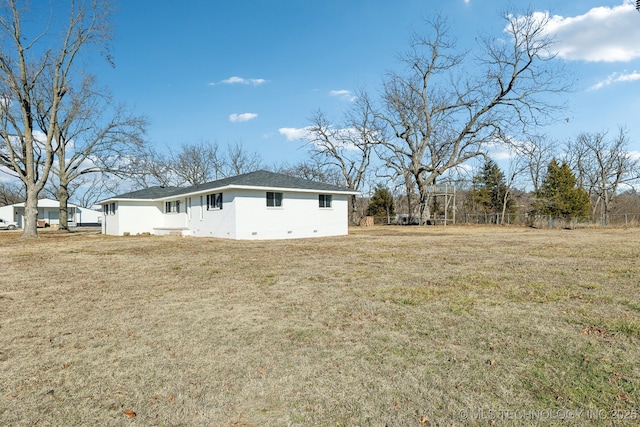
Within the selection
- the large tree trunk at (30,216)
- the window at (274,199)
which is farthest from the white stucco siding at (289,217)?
the large tree trunk at (30,216)

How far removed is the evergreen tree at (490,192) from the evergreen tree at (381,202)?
923 centimetres

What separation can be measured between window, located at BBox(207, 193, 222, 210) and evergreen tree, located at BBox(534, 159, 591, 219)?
26802 millimetres

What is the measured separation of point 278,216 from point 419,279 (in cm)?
1210

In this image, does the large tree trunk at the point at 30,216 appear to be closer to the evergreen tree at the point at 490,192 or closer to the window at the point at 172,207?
the window at the point at 172,207

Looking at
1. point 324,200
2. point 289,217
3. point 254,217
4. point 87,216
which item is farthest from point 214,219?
point 87,216

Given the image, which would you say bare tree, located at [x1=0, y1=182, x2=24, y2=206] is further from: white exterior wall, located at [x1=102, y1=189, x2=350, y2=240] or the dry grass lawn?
the dry grass lawn

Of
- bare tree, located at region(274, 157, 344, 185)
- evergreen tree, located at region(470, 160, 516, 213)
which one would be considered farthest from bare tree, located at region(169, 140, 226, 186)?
evergreen tree, located at region(470, 160, 516, 213)

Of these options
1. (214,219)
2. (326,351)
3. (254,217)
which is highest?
(254,217)

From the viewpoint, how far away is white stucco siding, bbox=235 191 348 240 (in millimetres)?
16766

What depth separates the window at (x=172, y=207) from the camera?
76.5 ft

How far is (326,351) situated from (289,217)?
15170 mm

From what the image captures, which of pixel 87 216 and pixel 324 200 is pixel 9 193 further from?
pixel 324 200

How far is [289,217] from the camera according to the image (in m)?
18.4

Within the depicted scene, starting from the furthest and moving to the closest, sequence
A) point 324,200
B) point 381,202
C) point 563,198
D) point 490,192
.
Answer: point 381,202
point 490,192
point 563,198
point 324,200
